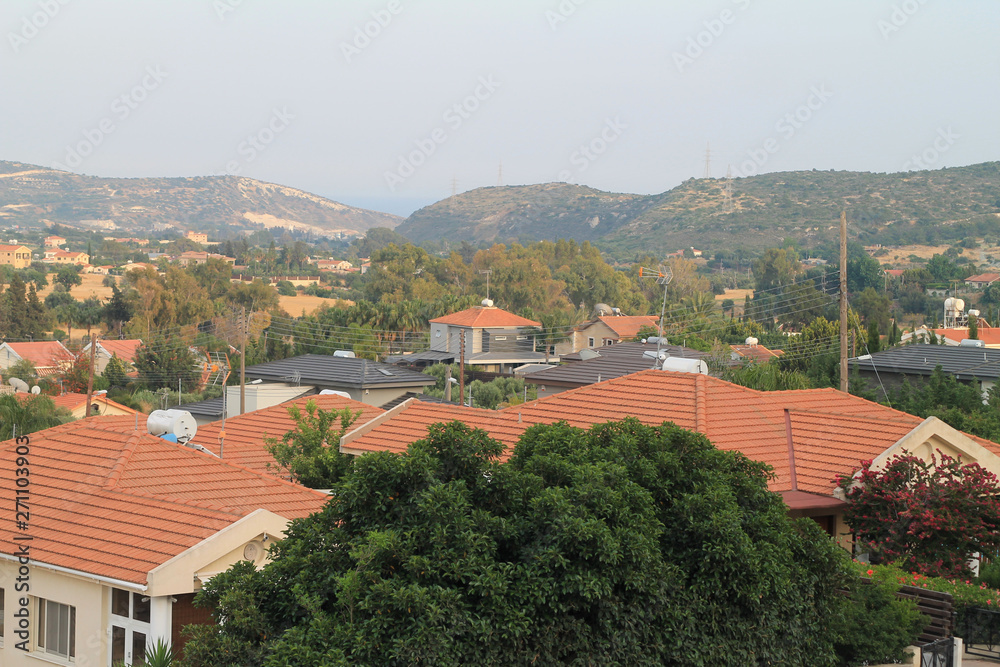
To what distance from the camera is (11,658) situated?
14.1 m

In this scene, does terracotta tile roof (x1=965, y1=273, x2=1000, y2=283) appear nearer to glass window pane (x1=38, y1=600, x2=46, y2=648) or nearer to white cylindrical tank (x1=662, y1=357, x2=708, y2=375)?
white cylindrical tank (x1=662, y1=357, x2=708, y2=375)

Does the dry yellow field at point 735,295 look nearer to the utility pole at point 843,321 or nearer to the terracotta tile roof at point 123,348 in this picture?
the terracotta tile roof at point 123,348

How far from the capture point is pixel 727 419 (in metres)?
19.8

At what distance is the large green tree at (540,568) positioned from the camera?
819 cm

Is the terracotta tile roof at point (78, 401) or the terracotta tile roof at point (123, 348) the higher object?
the terracotta tile roof at point (123, 348)

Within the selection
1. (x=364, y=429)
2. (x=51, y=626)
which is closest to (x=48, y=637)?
(x=51, y=626)

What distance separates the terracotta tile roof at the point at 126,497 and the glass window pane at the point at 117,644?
937 mm

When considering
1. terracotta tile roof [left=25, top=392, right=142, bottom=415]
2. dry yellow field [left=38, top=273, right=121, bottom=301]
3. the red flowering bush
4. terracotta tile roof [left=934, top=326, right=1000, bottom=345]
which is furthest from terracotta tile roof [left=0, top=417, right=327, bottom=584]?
dry yellow field [left=38, top=273, right=121, bottom=301]

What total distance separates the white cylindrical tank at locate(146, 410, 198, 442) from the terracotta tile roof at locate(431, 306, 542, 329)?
60.1 m

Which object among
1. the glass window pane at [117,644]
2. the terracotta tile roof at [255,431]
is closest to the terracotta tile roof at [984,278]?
the terracotta tile roof at [255,431]

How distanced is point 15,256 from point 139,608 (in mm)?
181899

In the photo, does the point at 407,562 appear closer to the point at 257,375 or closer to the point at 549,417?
the point at 549,417

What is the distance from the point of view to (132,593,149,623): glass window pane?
42.1 ft

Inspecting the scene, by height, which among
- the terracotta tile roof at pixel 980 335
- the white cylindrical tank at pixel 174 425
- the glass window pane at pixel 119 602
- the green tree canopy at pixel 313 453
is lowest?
the glass window pane at pixel 119 602
